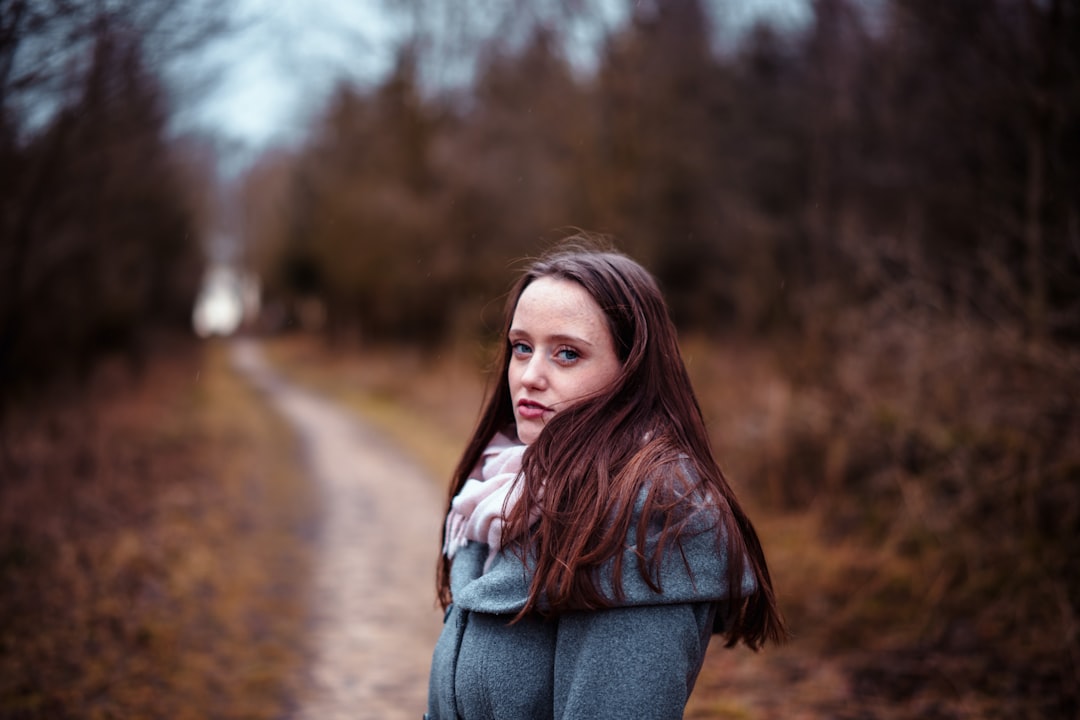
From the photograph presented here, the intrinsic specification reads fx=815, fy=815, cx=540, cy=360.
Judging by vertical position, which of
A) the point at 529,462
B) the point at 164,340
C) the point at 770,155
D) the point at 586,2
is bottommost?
the point at 164,340

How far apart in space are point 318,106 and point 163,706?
2241 cm

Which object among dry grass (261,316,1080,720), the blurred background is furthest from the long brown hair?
dry grass (261,316,1080,720)

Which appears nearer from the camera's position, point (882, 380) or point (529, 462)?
point (529, 462)

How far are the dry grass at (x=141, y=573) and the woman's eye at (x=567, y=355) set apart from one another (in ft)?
12.2

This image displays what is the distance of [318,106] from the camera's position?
24.2 meters

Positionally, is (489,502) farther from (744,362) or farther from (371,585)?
(744,362)

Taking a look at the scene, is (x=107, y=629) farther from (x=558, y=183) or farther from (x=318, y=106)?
(x=318, y=106)

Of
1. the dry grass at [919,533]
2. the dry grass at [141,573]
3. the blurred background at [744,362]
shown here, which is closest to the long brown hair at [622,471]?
the blurred background at [744,362]

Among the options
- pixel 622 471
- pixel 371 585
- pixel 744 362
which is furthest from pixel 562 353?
pixel 744 362

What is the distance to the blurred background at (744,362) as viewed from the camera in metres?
4.79

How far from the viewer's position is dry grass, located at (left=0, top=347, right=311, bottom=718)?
4531 millimetres

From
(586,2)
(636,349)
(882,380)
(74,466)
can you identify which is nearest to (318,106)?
(586,2)

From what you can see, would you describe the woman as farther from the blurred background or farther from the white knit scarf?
the blurred background

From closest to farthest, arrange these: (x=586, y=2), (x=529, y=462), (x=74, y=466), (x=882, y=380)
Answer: (x=529, y=462) < (x=882, y=380) < (x=74, y=466) < (x=586, y=2)
